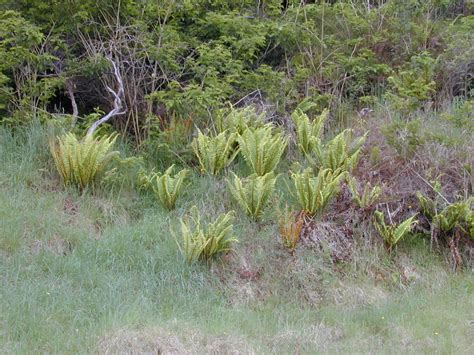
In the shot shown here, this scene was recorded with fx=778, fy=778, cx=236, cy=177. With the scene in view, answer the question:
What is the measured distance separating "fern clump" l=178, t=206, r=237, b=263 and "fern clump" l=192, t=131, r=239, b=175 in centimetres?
149

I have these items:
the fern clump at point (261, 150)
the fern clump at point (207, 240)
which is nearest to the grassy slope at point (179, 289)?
the fern clump at point (207, 240)

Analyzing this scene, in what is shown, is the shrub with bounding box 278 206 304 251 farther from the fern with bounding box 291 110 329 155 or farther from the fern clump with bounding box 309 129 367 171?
the fern with bounding box 291 110 329 155

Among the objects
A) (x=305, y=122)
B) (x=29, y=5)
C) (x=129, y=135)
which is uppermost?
(x=29, y=5)

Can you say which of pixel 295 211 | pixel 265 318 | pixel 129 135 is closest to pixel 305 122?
pixel 295 211

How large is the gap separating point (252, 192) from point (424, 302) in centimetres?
225

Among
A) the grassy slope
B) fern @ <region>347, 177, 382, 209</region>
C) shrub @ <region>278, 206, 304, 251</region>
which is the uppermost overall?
fern @ <region>347, 177, 382, 209</region>

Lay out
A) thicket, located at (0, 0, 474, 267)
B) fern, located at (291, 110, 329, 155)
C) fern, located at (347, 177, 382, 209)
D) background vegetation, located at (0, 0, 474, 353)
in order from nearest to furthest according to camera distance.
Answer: background vegetation, located at (0, 0, 474, 353)
fern, located at (347, 177, 382, 209)
thicket, located at (0, 0, 474, 267)
fern, located at (291, 110, 329, 155)

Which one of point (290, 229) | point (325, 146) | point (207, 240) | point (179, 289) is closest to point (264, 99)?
Result: point (325, 146)

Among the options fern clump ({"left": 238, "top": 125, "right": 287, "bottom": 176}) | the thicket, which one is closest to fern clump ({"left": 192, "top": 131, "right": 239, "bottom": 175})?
the thicket

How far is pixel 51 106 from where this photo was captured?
11.6 meters

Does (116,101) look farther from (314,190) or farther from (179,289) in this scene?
(179,289)

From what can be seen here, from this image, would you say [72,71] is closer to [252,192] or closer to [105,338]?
[252,192]

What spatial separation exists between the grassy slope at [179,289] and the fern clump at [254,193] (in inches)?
7.4

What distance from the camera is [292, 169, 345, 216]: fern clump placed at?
350 inches
